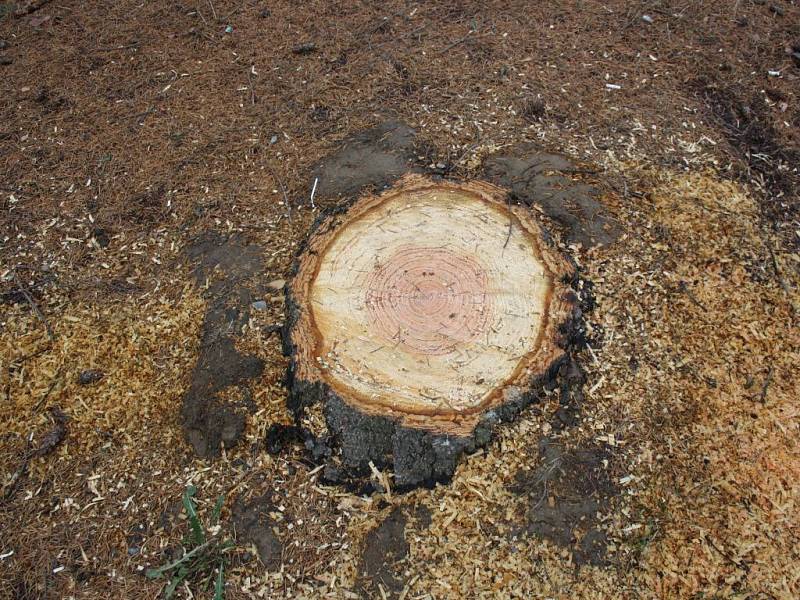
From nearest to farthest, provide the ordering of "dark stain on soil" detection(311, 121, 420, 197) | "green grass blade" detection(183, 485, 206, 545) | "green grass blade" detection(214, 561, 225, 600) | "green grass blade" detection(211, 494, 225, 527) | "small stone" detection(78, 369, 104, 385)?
"green grass blade" detection(214, 561, 225, 600)
"green grass blade" detection(183, 485, 206, 545)
"green grass blade" detection(211, 494, 225, 527)
"small stone" detection(78, 369, 104, 385)
"dark stain on soil" detection(311, 121, 420, 197)

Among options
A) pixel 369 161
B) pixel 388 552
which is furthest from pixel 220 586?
pixel 369 161

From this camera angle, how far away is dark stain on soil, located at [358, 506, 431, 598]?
2.31 metres

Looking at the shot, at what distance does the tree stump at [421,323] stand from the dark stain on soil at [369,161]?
0.35 metres

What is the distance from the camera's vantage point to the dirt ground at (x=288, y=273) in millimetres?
2391

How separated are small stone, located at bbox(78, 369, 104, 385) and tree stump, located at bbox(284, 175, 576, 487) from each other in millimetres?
995

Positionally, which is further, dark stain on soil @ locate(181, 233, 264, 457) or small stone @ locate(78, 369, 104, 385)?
small stone @ locate(78, 369, 104, 385)

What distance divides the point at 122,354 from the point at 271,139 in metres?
1.68

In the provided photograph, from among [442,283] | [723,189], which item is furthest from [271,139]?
[723,189]

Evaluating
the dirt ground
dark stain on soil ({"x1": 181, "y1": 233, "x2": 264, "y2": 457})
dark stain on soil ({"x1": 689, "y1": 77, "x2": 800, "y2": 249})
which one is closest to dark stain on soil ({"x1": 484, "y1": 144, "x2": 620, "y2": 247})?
the dirt ground

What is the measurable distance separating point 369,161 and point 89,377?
1937mm

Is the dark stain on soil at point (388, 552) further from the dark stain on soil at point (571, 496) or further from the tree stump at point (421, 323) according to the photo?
the dark stain on soil at point (571, 496)

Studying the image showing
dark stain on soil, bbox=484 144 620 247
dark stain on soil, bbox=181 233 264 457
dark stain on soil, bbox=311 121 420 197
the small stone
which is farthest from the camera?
dark stain on soil, bbox=311 121 420 197

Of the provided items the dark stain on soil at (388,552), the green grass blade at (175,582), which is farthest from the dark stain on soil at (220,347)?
the dark stain on soil at (388,552)

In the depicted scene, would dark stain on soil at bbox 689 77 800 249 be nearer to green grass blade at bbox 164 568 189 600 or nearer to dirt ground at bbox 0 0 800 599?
dirt ground at bbox 0 0 800 599
